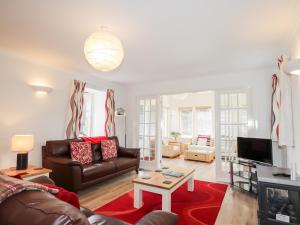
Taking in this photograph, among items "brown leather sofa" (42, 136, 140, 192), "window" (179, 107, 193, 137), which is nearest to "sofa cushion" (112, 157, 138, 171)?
"brown leather sofa" (42, 136, 140, 192)

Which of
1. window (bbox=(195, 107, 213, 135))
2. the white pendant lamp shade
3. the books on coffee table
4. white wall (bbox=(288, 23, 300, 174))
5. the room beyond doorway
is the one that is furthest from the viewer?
window (bbox=(195, 107, 213, 135))

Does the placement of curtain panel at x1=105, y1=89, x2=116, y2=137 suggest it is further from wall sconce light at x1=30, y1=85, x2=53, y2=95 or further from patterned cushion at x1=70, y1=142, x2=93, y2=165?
wall sconce light at x1=30, y1=85, x2=53, y2=95

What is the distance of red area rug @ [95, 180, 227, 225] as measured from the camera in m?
2.54

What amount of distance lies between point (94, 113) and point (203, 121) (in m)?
5.24

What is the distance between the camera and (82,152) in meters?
3.83

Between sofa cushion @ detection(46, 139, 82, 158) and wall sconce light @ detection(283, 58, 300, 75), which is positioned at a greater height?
wall sconce light @ detection(283, 58, 300, 75)

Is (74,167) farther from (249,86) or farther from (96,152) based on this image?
(249,86)

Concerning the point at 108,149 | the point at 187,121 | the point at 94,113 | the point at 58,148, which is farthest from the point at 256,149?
the point at 187,121

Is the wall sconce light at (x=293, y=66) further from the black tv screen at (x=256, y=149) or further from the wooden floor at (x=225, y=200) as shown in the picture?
the wooden floor at (x=225, y=200)

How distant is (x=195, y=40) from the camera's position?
8.96ft

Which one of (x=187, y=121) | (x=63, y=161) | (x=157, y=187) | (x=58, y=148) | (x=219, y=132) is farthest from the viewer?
(x=187, y=121)

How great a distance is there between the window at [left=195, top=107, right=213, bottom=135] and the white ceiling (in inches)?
193

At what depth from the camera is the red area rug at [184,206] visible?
8.34ft

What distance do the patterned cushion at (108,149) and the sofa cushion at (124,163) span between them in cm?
25
